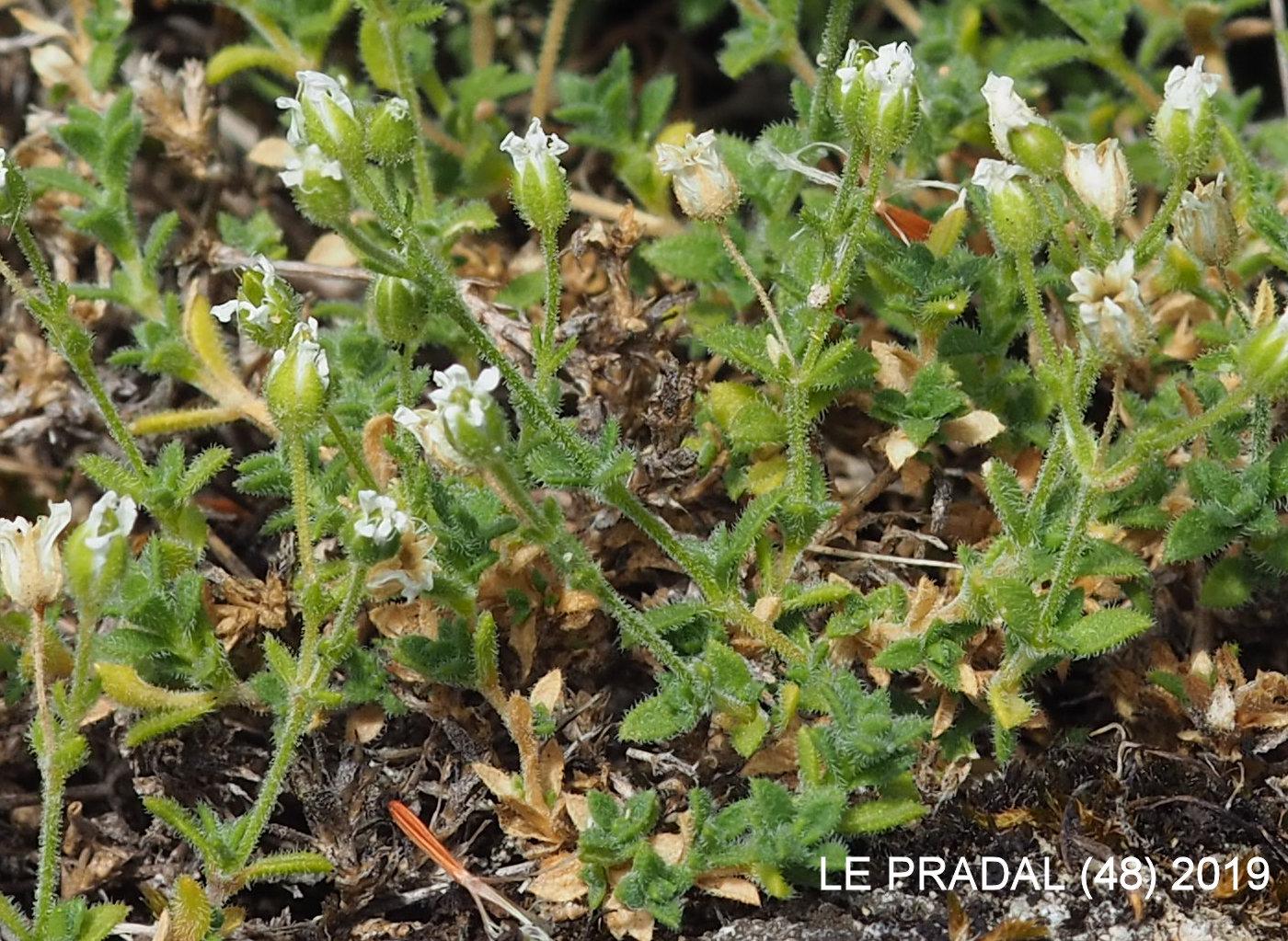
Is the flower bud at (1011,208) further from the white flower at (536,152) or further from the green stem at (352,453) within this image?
the green stem at (352,453)

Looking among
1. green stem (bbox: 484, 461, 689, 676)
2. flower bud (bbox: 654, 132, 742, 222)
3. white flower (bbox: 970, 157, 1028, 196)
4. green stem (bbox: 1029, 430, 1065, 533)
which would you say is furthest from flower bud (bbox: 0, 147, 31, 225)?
green stem (bbox: 1029, 430, 1065, 533)

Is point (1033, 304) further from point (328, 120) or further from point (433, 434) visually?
point (328, 120)

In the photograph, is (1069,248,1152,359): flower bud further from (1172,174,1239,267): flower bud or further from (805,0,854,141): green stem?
(805,0,854,141): green stem

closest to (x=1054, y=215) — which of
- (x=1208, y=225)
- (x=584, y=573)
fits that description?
(x=1208, y=225)

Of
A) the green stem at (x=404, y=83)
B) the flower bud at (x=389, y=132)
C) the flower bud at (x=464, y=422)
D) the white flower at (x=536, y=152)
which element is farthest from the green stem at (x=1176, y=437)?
the green stem at (x=404, y=83)

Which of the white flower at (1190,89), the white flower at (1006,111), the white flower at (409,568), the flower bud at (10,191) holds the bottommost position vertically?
the white flower at (409,568)

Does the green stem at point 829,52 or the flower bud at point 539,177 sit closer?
the flower bud at point 539,177
